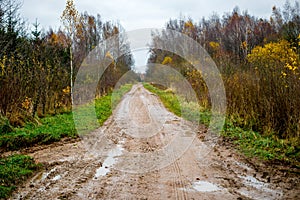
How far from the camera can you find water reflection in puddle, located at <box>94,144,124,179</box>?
5219 millimetres

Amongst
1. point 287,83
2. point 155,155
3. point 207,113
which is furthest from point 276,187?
point 207,113

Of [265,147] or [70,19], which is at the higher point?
[70,19]

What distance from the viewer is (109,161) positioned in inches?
234

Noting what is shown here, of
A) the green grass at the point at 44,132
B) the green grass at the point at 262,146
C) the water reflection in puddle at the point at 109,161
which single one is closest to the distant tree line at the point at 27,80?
the green grass at the point at 44,132

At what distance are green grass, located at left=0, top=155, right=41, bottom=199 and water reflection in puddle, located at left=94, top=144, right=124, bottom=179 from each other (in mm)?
1152

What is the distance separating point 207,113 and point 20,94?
670 centimetres

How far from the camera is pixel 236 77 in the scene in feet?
32.3

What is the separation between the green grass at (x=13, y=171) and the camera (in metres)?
4.30

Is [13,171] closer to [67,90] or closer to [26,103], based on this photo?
[26,103]

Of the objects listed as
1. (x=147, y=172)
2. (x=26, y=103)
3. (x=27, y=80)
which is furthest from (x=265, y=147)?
(x=27, y=80)

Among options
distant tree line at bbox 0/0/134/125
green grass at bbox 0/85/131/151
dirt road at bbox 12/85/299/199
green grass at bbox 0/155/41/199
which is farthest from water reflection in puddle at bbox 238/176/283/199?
distant tree line at bbox 0/0/134/125

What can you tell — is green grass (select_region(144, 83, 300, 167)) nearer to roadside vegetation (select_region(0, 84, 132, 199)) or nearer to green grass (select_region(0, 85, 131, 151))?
roadside vegetation (select_region(0, 84, 132, 199))

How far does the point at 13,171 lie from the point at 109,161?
1.78 meters

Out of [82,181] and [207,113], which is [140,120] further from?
[82,181]
